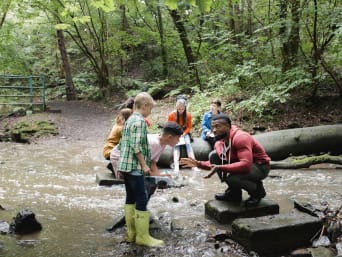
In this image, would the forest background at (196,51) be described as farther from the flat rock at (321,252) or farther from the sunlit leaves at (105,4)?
the flat rock at (321,252)

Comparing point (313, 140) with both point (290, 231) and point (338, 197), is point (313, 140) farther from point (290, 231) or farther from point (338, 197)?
point (290, 231)

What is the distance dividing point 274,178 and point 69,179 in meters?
3.90

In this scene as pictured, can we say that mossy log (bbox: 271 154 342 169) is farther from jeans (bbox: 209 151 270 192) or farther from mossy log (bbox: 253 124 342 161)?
jeans (bbox: 209 151 270 192)

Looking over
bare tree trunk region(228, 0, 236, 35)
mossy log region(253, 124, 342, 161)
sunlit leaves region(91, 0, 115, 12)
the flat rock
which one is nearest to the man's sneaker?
the flat rock

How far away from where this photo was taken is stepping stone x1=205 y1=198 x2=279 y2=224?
4.71m

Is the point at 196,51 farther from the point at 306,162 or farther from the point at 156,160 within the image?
the point at 156,160

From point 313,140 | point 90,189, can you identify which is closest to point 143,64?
point 313,140

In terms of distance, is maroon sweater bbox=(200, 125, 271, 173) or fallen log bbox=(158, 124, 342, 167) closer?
maroon sweater bbox=(200, 125, 271, 173)

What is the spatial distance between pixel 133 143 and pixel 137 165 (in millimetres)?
246

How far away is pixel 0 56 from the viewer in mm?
21422

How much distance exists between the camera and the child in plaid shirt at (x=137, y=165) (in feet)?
13.0

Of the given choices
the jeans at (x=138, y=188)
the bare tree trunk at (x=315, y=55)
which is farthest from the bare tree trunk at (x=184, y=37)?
the jeans at (x=138, y=188)

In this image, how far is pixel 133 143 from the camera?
3.96 metres

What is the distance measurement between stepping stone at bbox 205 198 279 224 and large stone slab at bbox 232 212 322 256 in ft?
1.91
